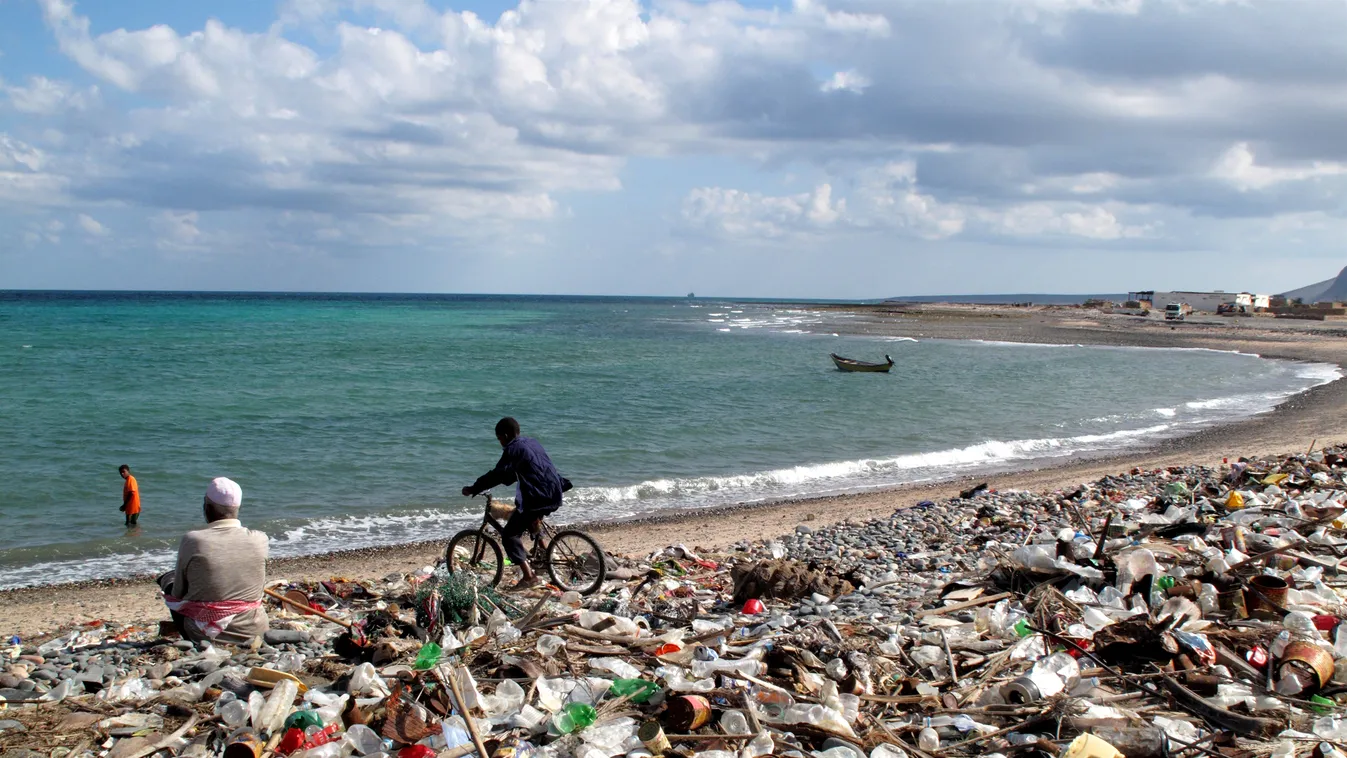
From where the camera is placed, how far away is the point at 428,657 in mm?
5434

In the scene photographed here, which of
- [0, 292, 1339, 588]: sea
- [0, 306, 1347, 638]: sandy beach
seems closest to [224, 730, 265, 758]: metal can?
[0, 306, 1347, 638]: sandy beach

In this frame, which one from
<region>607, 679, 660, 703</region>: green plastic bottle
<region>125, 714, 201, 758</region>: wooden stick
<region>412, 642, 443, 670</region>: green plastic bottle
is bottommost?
<region>125, 714, 201, 758</region>: wooden stick

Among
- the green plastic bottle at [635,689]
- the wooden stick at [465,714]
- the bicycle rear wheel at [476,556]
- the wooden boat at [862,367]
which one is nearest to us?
the wooden stick at [465,714]

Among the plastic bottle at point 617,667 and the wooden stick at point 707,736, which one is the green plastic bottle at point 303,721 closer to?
the plastic bottle at point 617,667

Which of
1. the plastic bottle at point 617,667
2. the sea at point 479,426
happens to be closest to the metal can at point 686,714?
the plastic bottle at point 617,667

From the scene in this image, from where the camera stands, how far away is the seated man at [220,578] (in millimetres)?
5902

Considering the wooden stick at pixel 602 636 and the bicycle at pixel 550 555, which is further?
the bicycle at pixel 550 555

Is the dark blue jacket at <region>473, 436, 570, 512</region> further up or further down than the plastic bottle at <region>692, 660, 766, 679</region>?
further up

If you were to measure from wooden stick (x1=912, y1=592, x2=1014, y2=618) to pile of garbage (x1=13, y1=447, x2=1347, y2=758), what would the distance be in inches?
1.0

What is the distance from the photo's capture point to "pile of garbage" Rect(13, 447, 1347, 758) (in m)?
4.32

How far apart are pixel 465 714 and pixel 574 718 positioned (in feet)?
1.68

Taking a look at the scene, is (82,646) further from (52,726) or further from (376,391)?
(376,391)

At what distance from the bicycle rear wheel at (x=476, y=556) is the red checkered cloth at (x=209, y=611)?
8.68ft

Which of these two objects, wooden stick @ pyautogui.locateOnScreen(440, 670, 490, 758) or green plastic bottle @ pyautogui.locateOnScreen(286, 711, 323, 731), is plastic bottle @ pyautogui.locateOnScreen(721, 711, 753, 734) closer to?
wooden stick @ pyautogui.locateOnScreen(440, 670, 490, 758)
